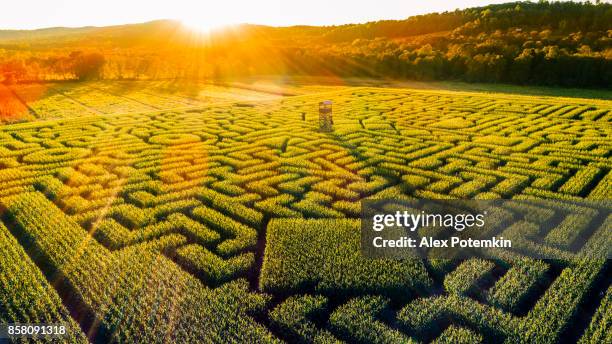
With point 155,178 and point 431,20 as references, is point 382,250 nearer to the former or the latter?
point 155,178

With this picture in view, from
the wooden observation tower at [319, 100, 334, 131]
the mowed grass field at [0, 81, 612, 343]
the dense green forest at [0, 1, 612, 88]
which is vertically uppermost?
the dense green forest at [0, 1, 612, 88]

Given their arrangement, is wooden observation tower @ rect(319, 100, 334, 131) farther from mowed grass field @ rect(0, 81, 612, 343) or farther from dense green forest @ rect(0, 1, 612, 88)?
dense green forest @ rect(0, 1, 612, 88)

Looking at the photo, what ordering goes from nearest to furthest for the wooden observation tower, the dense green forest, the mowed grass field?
the mowed grass field → the wooden observation tower → the dense green forest

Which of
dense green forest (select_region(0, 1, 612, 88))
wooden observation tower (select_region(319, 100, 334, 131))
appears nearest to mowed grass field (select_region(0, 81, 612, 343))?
wooden observation tower (select_region(319, 100, 334, 131))

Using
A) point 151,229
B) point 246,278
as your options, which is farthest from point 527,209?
point 151,229

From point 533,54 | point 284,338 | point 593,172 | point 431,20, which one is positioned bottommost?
point 284,338

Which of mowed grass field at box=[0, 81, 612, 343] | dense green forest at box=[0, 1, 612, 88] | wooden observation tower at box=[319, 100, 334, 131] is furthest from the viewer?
dense green forest at box=[0, 1, 612, 88]

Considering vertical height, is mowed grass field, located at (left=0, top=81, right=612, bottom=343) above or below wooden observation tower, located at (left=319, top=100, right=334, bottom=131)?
below
